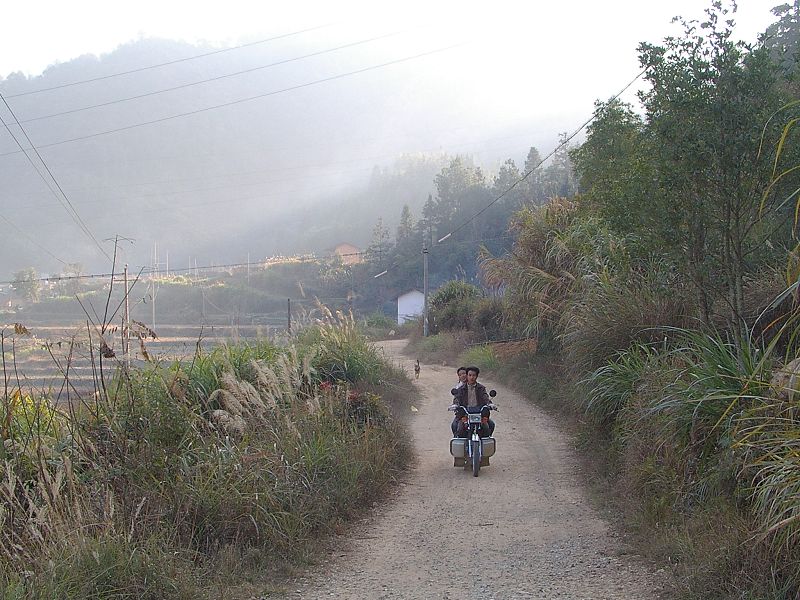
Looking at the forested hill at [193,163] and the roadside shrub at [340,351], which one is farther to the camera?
the forested hill at [193,163]

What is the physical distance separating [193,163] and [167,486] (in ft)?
352

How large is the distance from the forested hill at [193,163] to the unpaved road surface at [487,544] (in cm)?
4473

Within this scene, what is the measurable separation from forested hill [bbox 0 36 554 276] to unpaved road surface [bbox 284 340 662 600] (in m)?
Result: 44.7

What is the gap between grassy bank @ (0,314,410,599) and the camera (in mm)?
5059

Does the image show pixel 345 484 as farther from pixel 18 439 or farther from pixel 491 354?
pixel 491 354

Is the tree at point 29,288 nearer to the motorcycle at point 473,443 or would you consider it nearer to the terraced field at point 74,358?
the terraced field at point 74,358

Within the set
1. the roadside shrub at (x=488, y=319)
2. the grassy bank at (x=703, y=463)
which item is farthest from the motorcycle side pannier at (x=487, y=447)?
the roadside shrub at (x=488, y=319)

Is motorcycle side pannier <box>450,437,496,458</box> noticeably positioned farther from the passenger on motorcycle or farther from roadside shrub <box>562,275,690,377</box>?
roadside shrub <box>562,275,690,377</box>

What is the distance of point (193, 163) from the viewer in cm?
10794

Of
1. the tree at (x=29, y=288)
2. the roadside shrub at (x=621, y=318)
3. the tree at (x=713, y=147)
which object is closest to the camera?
the tree at (x=713, y=147)

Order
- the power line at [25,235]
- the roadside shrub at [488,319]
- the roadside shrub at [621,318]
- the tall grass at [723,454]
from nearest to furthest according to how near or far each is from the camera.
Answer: the tall grass at [723,454]
the roadside shrub at [621,318]
the roadside shrub at [488,319]
the power line at [25,235]

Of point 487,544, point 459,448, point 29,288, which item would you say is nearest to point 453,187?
point 29,288

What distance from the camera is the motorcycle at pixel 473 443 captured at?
1039cm

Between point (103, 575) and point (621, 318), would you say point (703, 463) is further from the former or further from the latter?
point (621, 318)
